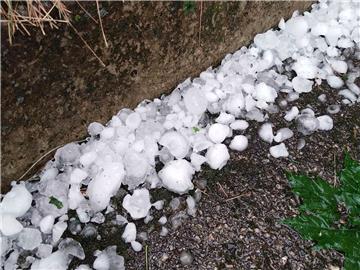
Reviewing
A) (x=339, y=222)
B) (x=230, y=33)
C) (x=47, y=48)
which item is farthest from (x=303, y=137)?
(x=47, y=48)

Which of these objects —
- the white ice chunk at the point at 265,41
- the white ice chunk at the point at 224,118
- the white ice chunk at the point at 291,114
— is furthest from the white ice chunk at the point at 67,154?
the white ice chunk at the point at 265,41

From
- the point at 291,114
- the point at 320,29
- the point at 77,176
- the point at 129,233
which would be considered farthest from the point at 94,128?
the point at 320,29

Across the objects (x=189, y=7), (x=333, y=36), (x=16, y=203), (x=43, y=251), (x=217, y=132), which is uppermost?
(x=189, y=7)

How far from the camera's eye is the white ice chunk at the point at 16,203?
58.9 inches

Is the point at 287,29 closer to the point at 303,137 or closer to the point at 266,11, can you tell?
the point at 266,11

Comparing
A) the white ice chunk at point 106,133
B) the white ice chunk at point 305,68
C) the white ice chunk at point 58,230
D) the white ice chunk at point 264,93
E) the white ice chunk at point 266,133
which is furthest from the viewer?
the white ice chunk at point 305,68

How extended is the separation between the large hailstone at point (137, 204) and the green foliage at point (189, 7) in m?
0.67

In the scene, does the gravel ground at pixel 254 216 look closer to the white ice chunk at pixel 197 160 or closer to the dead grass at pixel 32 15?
the white ice chunk at pixel 197 160

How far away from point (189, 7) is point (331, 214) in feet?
2.89

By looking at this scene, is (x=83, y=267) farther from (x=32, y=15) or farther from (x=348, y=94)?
(x=348, y=94)

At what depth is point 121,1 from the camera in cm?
148

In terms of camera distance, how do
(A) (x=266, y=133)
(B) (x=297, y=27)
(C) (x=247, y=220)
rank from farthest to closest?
(B) (x=297, y=27), (A) (x=266, y=133), (C) (x=247, y=220)

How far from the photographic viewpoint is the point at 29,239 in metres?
1.47

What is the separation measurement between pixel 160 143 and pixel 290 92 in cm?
62
